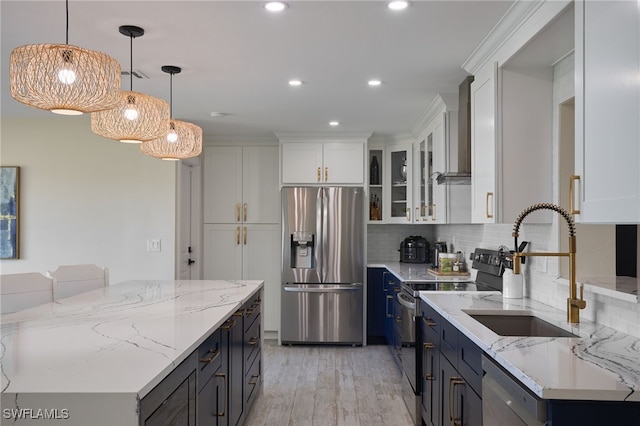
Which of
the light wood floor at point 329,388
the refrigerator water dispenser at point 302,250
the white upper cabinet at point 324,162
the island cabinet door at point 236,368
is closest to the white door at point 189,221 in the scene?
the white upper cabinet at point 324,162

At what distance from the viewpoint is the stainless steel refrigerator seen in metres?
5.64

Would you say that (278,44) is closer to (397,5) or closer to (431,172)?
(397,5)

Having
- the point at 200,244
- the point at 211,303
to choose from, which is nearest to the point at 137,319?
the point at 211,303

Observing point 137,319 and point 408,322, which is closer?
point 137,319

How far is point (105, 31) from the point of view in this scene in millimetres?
2768

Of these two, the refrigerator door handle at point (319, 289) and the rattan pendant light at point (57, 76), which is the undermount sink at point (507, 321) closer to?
the rattan pendant light at point (57, 76)

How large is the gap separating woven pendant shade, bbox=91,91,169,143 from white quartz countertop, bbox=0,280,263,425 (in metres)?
0.91

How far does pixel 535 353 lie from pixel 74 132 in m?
4.75

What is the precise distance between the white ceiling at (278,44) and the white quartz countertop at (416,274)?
1471mm

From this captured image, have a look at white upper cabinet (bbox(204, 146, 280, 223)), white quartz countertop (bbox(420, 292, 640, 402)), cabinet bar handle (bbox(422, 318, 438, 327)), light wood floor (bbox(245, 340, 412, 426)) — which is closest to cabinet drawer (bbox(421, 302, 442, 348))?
cabinet bar handle (bbox(422, 318, 438, 327))

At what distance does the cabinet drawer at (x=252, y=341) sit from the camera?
10.8 feet

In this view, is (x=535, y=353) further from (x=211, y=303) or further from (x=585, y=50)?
(x=211, y=303)

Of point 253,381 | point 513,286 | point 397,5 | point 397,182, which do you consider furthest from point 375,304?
point 397,5

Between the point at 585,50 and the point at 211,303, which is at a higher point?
the point at 585,50
